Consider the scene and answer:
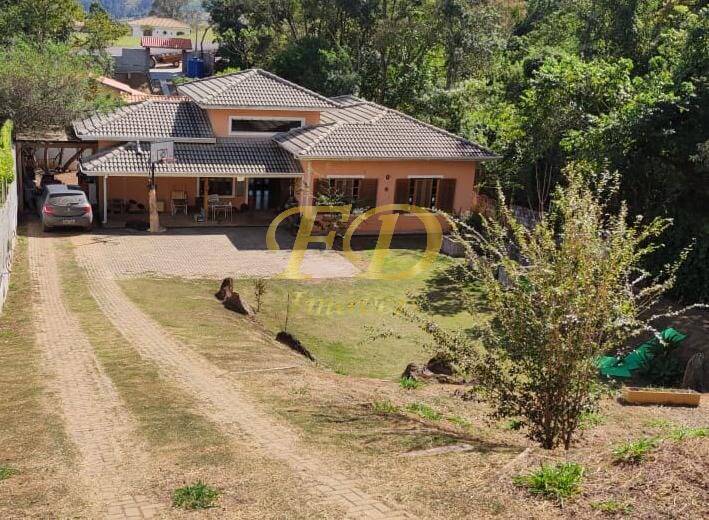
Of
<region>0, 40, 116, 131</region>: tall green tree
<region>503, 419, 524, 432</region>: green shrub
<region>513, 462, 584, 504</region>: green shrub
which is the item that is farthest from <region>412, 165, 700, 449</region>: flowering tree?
<region>0, 40, 116, 131</region>: tall green tree

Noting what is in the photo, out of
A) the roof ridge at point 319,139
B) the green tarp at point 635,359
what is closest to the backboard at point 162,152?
the roof ridge at point 319,139

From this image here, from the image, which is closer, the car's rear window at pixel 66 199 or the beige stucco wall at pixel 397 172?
the car's rear window at pixel 66 199

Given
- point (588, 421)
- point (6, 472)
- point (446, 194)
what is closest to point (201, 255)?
point (446, 194)

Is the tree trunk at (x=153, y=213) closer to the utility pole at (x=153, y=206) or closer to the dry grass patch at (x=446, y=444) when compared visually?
the utility pole at (x=153, y=206)

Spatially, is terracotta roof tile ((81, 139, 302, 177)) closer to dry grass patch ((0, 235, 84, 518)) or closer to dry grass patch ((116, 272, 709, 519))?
dry grass patch ((116, 272, 709, 519))

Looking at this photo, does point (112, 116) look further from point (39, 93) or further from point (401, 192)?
point (401, 192)
